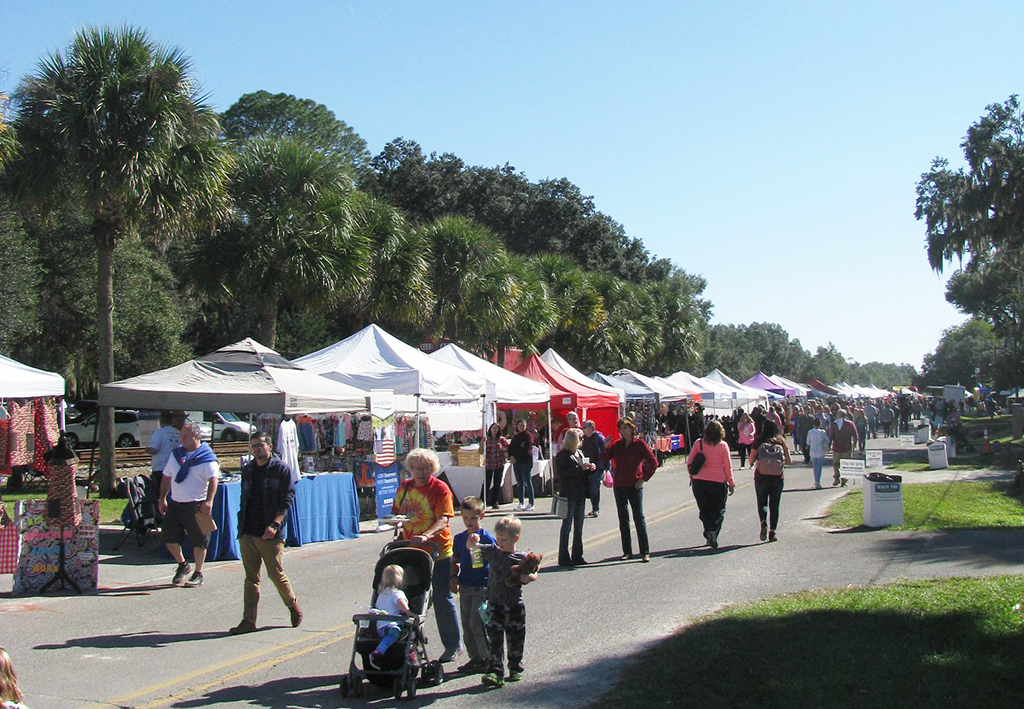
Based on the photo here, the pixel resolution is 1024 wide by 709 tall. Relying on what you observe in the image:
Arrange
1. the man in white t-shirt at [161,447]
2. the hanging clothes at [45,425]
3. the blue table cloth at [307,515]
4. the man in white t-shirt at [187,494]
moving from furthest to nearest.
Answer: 1. the hanging clothes at [45,425]
2. the man in white t-shirt at [161,447]
3. the blue table cloth at [307,515]
4. the man in white t-shirt at [187,494]

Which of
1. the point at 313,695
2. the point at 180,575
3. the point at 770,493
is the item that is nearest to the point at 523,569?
the point at 313,695

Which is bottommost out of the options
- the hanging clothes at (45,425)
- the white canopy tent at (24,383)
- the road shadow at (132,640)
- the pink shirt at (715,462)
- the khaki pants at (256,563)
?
the road shadow at (132,640)

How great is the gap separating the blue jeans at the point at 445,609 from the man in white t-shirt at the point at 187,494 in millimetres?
4077

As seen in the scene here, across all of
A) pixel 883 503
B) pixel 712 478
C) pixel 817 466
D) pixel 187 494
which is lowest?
pixel 883 503

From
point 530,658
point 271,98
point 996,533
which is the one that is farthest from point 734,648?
point 271,98

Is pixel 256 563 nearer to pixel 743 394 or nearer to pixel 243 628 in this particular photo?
pixel 243 628

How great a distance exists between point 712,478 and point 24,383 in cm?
929

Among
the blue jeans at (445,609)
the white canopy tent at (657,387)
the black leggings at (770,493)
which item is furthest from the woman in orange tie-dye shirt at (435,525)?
the white canopy tent at (657,387)

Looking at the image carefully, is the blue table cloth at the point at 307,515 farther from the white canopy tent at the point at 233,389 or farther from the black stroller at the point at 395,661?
the black stroller at the point at 395,661

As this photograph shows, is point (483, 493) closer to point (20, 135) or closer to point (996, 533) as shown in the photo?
point (996, 533)

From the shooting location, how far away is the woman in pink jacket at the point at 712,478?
1292 centimetres

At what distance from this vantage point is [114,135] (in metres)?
18.4

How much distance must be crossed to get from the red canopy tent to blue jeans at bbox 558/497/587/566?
12830mm

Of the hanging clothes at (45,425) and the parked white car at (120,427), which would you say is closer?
the hanging clothes at (45,425)
